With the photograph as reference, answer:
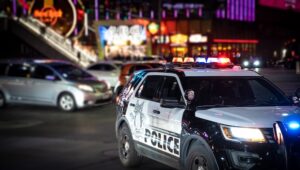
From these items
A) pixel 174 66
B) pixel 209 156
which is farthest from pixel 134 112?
pixel 209 156

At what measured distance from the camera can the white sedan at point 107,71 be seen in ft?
77.8

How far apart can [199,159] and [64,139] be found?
5.89 metres

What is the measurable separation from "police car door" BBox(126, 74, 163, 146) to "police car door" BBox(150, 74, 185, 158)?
191 mm

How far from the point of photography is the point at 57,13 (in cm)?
4625

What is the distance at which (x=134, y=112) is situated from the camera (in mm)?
8453

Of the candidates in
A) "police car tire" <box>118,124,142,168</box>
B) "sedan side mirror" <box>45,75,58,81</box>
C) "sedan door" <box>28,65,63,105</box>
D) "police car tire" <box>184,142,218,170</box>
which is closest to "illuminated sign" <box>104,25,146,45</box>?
"sedan door" <box>28,65,63,105</box>

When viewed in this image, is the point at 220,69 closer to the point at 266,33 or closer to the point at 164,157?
the point at 164,157

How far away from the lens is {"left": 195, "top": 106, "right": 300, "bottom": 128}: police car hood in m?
6.07

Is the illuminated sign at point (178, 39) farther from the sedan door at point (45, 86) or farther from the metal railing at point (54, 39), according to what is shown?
the sedan door at point (45, 86)

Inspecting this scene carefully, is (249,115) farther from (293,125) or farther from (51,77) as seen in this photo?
(51,77)

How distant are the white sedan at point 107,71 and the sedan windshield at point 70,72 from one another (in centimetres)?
454

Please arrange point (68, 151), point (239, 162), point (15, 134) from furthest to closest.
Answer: point (15, 134) → point (68, 151) → point (239, 162)

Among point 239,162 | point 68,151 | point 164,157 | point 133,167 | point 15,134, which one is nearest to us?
point 239,162

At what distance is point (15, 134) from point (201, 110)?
7.18 meters
